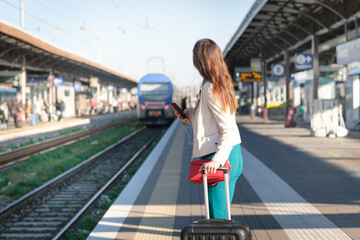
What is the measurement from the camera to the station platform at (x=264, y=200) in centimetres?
496

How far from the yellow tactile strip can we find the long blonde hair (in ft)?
7.33

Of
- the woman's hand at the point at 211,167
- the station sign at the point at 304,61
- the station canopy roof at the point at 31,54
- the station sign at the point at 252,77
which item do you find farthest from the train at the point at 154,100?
the woman's hand at the point at 211,167

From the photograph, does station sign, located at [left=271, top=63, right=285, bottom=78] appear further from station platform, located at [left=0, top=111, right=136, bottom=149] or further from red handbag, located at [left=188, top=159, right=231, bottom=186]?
red handbag, located at [left=188, top=159, right=231, bottom=186]

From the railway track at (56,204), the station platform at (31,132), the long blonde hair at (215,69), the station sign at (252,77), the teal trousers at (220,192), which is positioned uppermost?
the station sign at (252,77)

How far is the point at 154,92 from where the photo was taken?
28.0 m

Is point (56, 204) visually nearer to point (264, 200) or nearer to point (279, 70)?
point (264, 200)

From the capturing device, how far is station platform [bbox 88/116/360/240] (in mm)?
4965

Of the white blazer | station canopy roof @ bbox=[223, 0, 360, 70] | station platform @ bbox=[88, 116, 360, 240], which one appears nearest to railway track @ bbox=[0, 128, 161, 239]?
station platform @ bbox=[88, 116, 360, 240]

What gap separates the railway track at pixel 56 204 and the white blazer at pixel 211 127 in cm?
373

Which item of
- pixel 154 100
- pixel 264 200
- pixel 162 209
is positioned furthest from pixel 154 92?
pixel 162 209

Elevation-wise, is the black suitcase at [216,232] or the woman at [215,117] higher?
the woman at [215,117]

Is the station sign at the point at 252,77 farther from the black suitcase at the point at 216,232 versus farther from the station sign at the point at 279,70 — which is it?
the black suitcase at the point at 216,232

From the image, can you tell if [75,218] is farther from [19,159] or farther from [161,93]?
[161,93]

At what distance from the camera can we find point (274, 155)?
11.8 metres
